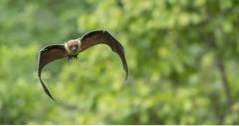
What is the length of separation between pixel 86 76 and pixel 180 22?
0.66 metres

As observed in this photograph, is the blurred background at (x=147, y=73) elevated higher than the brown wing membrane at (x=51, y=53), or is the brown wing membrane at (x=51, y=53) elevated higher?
the brown wing membrane at (x=51, y=53)

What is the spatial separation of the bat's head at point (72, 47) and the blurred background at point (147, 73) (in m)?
2.62

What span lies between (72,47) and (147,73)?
2.92 m

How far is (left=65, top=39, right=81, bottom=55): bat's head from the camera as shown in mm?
501

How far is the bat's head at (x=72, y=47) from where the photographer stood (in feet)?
1.65

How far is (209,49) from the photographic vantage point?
3.48 m

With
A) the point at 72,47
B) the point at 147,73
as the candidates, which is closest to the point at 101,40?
the point at 72,47

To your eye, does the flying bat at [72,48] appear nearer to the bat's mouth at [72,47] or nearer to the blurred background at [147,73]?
the bat's mouth at [72,47]

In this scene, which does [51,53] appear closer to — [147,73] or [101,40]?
[101,40]

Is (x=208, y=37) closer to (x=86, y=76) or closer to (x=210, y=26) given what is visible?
(x=210, y=26)

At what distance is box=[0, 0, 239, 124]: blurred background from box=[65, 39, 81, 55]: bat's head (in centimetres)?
262

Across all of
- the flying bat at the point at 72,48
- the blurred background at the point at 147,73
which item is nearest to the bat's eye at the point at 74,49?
the flying bat at the point at 72,48

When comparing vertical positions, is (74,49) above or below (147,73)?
above

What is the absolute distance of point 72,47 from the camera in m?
0.51
